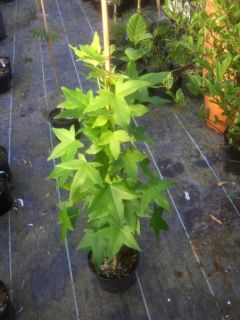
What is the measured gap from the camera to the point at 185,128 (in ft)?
11.2

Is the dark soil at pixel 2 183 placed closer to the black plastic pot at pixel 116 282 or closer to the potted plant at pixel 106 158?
the black plastic pot at pixel 116 282

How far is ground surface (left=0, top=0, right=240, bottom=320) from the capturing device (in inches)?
84.7

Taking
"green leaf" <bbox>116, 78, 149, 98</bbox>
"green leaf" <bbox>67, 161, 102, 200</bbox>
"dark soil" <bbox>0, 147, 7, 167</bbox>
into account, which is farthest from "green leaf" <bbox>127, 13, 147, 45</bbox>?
"dark soil" <bbox>0, 147, 7, 167</bbox>

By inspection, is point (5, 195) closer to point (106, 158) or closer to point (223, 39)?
point (106, 158)

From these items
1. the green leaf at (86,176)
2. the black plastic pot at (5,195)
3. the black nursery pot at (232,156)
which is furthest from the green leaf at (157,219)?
the black plastic pot at (5,195)

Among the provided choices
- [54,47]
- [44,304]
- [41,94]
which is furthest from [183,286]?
[54,47]

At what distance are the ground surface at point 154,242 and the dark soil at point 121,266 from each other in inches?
7.1

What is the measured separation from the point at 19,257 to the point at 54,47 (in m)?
3.46

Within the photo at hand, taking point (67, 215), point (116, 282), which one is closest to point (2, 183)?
point (67, 215)

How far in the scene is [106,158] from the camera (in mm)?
1547

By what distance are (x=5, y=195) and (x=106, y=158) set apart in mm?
1411

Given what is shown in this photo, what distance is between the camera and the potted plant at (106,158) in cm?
137

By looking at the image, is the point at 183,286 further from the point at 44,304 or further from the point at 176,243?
the point at 44,304

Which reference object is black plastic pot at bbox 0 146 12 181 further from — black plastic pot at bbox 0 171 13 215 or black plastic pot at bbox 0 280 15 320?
Answer: black plastic pot at bbox 0 280 15 320
